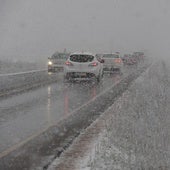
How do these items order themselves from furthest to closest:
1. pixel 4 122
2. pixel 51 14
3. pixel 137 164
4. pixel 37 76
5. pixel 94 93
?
pixel 51 14, pixel 37 76, pixel 94 93, pixel 4 122, pixel 137 164

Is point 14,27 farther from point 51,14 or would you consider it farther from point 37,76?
→ point 37,76

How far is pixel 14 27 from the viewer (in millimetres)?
149000

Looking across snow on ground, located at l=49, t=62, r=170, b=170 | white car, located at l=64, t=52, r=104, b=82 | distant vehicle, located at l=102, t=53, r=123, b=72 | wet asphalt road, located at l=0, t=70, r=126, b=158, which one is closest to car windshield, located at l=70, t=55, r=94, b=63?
white car, located at l=64, t=52, r=104, b=82

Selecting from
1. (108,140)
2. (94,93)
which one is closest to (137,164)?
(108,140)

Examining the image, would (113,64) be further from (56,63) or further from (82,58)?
(82,58)

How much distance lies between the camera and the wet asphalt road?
31.0 feet

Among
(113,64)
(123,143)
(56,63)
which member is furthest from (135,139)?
(113,64)

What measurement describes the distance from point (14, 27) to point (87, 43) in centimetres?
2687

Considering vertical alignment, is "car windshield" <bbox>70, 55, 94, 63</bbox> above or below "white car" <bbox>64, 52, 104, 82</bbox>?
above

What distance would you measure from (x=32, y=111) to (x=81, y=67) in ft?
38.3

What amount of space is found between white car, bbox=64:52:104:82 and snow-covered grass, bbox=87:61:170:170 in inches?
327

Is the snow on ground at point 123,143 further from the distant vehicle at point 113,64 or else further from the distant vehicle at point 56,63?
the distant vehicle at point 113,64

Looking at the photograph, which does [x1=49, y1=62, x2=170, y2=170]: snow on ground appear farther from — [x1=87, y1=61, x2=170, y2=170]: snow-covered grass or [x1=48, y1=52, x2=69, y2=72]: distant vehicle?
[x1=48, y1=52, x2=69, y2=72]: distant vehicle

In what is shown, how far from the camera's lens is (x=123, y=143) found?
8922mm
